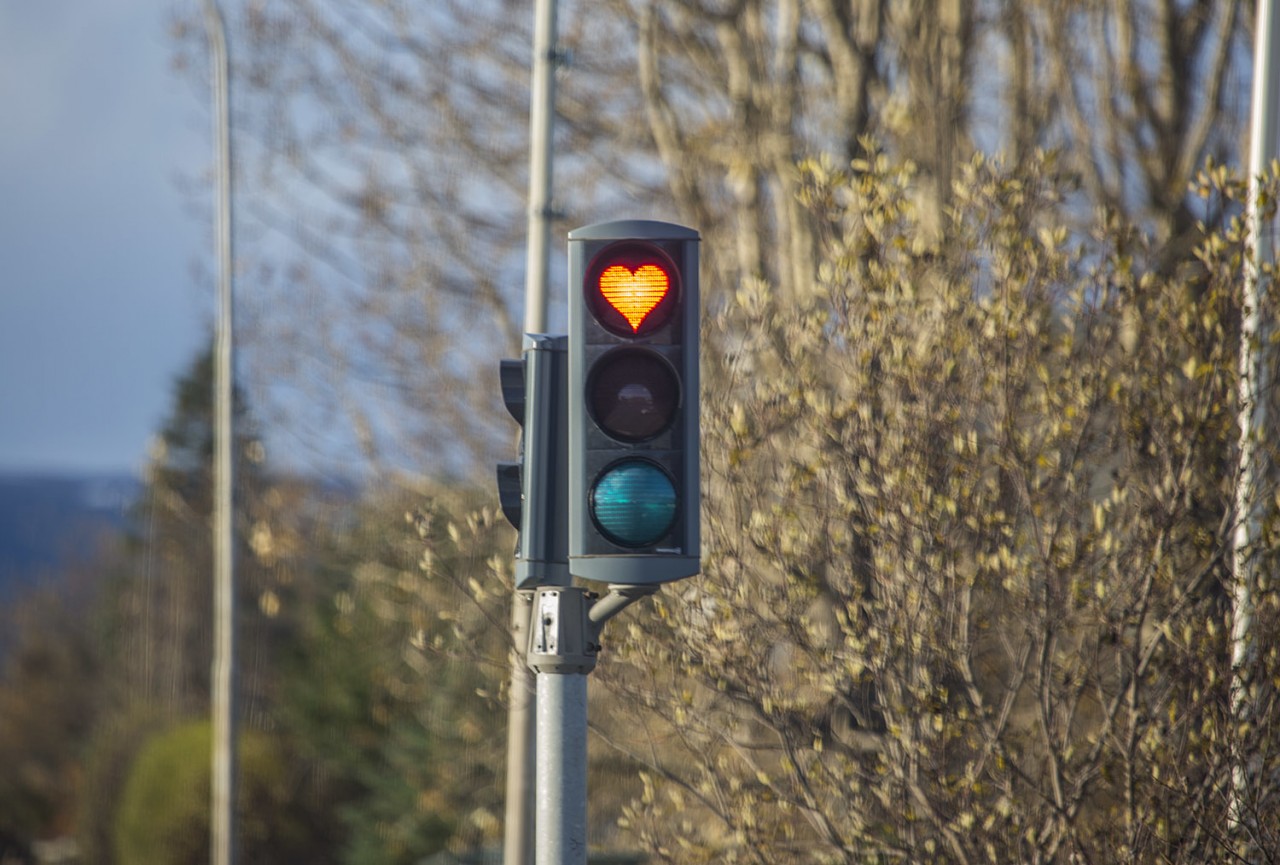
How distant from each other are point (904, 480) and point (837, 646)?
1144mm

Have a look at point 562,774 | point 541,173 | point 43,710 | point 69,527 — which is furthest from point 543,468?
point 69,527

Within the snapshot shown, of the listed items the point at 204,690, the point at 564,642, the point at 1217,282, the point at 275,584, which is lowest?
the point at 204,690

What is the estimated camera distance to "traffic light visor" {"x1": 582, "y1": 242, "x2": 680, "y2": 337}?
15.6ft

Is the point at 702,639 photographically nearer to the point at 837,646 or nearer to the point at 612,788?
the point at 837,646

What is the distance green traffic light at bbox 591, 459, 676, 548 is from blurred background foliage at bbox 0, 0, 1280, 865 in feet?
9.03

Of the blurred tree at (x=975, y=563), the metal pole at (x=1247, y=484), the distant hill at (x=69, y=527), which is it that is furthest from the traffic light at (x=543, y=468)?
the distant hill at (x=69, y=527)

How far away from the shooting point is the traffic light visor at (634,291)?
4766mm

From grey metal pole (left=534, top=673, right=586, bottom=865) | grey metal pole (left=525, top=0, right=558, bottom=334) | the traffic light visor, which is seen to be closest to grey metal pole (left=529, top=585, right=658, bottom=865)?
grey metal pole (left=534, top=673, right=586, bottom=865)

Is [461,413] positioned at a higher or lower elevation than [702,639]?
higher

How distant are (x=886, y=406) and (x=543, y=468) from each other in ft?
9.40

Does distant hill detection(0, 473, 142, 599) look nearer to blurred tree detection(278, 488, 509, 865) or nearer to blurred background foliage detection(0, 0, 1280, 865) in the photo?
blurred tree detection(278, 488, 509, 865)

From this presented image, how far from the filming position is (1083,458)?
7672mm

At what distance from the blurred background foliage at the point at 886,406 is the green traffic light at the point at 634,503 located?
2.75 meters

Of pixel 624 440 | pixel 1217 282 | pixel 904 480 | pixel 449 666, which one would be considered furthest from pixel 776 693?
pixel 449 666
